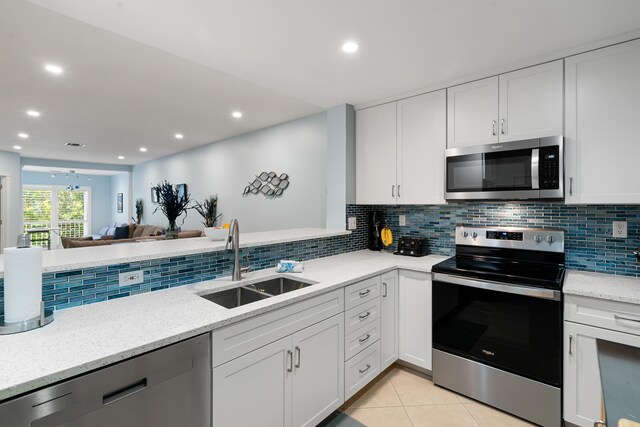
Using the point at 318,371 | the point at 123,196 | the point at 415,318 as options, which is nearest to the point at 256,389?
the point at 318,371

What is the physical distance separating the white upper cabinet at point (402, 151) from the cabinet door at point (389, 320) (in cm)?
76

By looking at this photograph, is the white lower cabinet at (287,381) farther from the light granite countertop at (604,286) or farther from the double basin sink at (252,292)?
the light granite countertop at (604,286)

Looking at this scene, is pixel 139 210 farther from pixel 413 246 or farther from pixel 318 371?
pixel 318 371

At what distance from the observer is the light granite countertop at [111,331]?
0.94 meters

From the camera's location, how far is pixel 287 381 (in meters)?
1.61

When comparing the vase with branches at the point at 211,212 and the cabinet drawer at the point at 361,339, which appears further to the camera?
the vase with branches at the point at 211,212

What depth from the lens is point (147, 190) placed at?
7.84 m

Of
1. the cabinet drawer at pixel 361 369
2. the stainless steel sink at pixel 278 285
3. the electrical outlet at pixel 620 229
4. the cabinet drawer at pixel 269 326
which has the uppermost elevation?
the electrical outlet at pixel 620 229

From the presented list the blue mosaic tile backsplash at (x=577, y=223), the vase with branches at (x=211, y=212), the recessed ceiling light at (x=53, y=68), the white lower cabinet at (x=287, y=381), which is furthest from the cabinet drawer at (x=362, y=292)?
the vase with branches at (x=211, y=212)

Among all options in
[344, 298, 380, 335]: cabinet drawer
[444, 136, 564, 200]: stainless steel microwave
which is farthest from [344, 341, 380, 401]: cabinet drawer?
[444, 136, 564, 200]: stainless steel microwave

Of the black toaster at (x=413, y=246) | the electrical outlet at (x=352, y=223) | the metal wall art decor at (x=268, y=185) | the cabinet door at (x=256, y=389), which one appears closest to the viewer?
the cabinet door at (x=256, y=389)

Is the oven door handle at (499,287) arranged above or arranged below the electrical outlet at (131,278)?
below

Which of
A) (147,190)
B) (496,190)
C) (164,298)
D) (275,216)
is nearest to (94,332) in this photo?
(164,298)

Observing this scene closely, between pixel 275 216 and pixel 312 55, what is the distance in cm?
247
